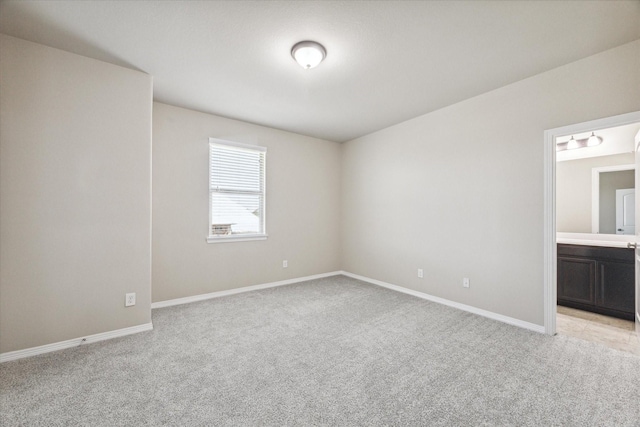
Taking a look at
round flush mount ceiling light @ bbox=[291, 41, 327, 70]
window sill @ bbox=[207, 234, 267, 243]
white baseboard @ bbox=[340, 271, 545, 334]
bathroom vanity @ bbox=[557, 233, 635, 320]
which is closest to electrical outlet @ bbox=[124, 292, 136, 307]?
window sill @ bbox=[207, 234, 267, 243]

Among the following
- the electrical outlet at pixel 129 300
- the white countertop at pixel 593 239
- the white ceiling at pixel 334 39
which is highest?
the white ceiling at pixel 334 39

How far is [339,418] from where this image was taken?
1.57 m

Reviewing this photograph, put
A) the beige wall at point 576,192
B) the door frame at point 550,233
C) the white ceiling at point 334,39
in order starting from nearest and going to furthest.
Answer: the white ceiling at point 334,39 → the door frame at point 550,233 → the beige wall at point 576,192

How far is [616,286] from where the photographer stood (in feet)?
10.1

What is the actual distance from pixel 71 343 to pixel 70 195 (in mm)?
1296

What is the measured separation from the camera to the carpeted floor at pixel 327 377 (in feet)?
5.24

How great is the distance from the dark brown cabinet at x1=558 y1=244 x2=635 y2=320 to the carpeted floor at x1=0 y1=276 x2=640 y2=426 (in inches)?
44.0

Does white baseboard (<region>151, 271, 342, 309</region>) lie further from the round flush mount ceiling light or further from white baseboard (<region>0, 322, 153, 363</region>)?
the round flush mount ceiling light

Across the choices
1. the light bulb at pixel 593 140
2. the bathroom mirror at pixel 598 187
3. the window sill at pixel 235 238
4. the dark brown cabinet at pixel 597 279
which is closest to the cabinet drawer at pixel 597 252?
the dark brown cabinet at pixel 597 279

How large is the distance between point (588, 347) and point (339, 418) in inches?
94.0

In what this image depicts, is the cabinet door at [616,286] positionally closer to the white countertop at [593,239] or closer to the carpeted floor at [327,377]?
the white countertop at [593,239]

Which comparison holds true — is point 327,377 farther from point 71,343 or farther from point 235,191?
point 235,191

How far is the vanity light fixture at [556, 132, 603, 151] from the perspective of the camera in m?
3.54

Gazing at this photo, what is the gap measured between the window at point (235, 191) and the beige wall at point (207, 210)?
101 mm
